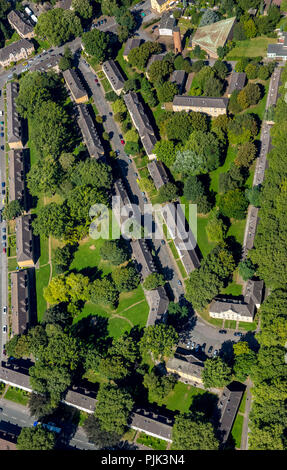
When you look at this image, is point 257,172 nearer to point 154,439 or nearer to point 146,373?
point 146,373

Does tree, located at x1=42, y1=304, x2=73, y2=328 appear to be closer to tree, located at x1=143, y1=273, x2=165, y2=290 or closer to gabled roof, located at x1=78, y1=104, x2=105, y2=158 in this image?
tree, located at x1=143, y1=273, x2=165, y2=290

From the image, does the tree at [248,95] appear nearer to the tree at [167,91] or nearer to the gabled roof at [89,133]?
the tree at [167,91]

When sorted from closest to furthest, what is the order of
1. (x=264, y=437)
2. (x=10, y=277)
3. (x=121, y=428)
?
(x=264, y=437) < (x=121, y=428) < (x=10, y=277)

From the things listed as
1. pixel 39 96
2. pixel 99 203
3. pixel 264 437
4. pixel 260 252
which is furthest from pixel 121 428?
pixel 39 96

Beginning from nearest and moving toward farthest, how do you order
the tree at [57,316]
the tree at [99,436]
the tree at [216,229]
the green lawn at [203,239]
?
the tree at [99,436], the tree at [57,316], the tree at [216,229], the green lawn at [203,239]

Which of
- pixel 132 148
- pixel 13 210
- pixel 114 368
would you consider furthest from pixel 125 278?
pixel 132 148

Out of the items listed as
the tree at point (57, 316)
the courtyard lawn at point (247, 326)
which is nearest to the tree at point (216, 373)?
the courtyard lawn at point (247, 326)
